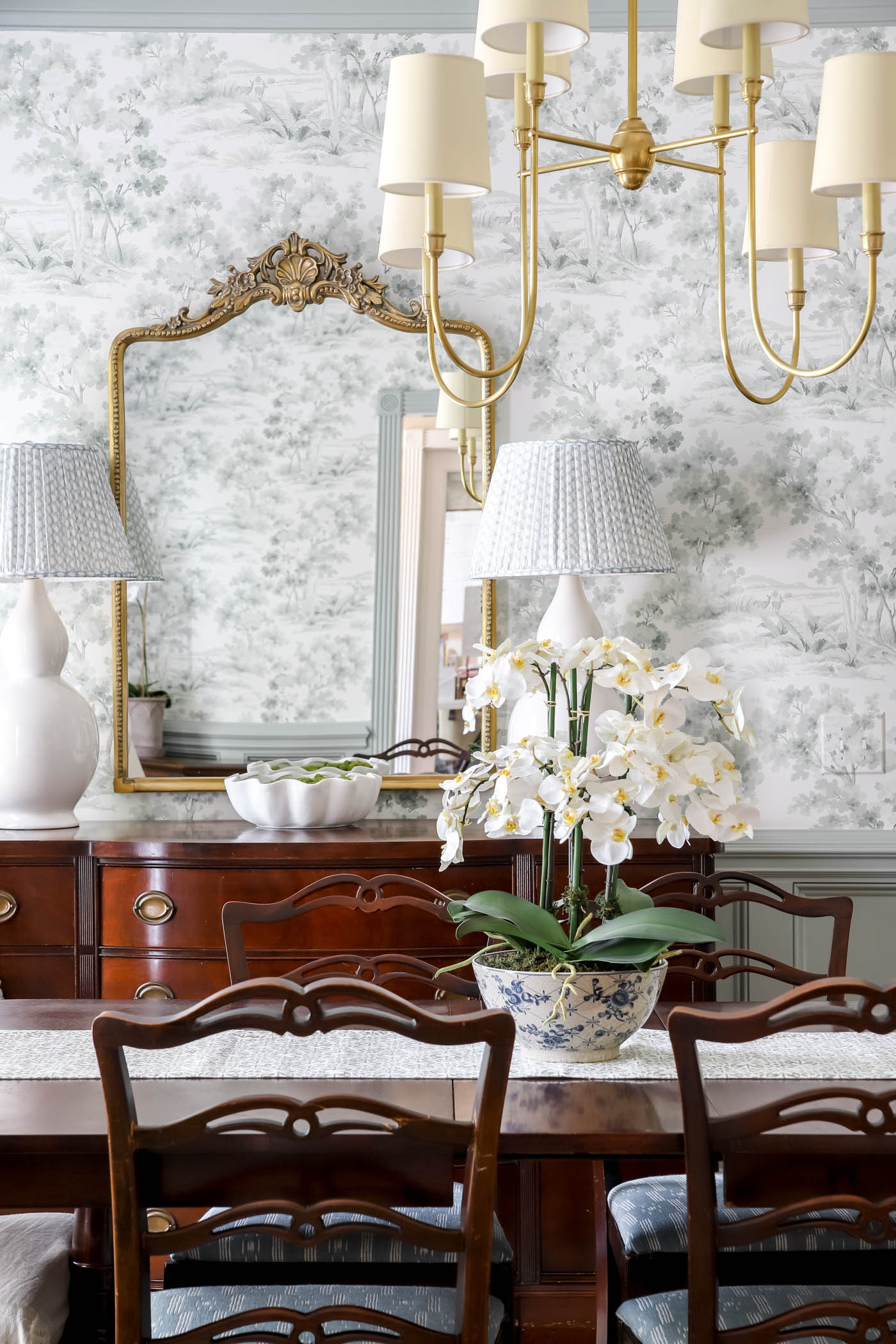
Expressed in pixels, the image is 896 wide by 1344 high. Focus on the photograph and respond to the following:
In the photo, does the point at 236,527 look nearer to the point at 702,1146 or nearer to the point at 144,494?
the point at 144,494

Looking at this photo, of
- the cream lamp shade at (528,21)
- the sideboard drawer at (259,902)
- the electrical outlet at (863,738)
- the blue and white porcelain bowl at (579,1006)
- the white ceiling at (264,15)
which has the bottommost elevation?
the sideboard drawer at (259,902)

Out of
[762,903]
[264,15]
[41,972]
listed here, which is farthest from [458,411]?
[41,972]

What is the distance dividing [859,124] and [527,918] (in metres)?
1.05

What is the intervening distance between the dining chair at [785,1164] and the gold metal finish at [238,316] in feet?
5.87

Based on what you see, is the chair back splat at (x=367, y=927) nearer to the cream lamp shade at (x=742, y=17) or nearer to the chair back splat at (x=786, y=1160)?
the chair back splat at (x=786, y=1160)

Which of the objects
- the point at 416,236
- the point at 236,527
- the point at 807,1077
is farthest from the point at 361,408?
the point at 807,1077

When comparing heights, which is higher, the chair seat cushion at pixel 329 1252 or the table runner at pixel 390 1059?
the table runner at pixel 390 1059

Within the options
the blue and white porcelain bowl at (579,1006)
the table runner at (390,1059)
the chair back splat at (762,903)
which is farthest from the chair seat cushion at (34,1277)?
the chair back splat at (762,903)

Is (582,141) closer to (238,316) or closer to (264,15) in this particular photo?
(238,316)

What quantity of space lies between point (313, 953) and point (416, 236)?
4.75 feet

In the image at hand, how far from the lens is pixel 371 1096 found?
146cm

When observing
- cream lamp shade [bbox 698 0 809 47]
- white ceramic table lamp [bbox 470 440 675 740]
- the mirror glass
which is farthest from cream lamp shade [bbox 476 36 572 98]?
the mirror glass

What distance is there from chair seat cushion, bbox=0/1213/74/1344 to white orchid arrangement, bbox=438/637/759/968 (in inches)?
27.1

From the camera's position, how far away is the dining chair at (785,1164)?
47.3 inches
